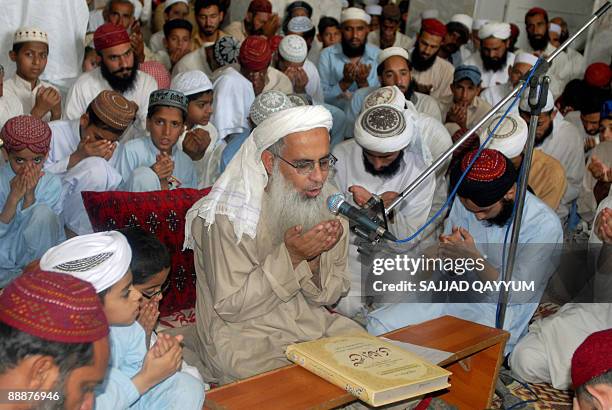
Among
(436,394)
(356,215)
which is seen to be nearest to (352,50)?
(436,394)

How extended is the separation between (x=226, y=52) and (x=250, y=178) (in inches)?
153

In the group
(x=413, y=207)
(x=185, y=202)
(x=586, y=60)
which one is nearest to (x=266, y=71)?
(x=413, y=207)

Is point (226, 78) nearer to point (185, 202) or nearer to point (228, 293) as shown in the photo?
point (185, 202)

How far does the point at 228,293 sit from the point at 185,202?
1034 millimetres

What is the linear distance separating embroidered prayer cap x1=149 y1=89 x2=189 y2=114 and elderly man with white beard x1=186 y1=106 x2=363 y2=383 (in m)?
1.69

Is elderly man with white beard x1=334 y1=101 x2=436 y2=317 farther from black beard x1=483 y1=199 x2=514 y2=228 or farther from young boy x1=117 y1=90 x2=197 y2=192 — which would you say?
young boy x1=117 y1=90 x2=197 y2=192

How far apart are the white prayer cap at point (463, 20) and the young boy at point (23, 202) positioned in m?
6.73

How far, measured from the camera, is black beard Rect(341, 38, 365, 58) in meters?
8.47


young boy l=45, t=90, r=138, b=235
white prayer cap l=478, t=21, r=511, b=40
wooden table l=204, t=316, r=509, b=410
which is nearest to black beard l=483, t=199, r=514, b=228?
wooden table l=204, t=316, r=509, b=410

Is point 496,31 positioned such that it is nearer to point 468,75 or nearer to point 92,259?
point 468,75

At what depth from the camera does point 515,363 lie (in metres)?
3.88

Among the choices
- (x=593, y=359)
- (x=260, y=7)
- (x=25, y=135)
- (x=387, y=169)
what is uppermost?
(x=260, y=7)

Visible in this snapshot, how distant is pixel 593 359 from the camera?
7.09 feet

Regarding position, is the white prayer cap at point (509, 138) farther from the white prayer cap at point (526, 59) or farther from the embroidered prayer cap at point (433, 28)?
the embroidered prayer cap at point (433, 28)
